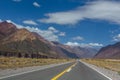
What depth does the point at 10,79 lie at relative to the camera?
1731 cm

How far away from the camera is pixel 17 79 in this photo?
17406mm

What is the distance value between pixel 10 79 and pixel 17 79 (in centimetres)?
44

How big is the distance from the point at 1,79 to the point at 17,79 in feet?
3.31

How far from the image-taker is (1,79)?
17.1 m

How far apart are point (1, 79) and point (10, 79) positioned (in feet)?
1.86
